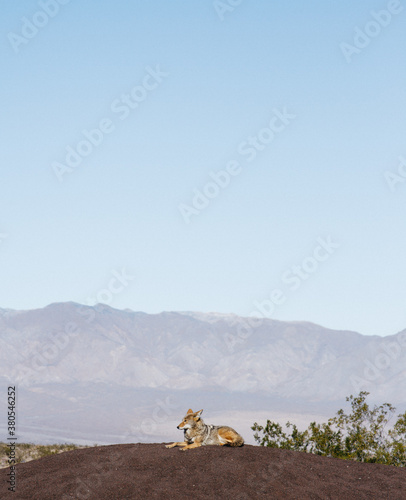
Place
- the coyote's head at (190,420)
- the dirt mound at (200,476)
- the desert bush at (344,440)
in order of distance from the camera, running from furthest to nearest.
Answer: the desert bush at (344,440)
the coyote's head at (190,420)
the dirt mound at (200,476)

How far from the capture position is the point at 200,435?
17.0 m

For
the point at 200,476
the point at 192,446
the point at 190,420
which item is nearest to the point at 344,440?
the point at 192,446

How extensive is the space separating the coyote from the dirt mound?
36 cm

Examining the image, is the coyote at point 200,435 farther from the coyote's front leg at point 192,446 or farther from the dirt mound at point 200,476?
the dirt mound at point 200,476

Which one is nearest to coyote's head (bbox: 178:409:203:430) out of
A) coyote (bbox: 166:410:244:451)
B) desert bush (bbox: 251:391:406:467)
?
coyote (bbox: 166:410:244:451)

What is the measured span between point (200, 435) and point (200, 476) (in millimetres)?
2083

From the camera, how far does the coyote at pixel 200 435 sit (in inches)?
661

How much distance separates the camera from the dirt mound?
14391 mm

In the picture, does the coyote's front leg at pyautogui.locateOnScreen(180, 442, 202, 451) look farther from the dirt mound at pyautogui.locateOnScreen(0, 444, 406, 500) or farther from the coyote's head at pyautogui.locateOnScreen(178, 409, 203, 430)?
the coyote's head at pyautogui.locateOnScreen(178, 409, 203, 430)

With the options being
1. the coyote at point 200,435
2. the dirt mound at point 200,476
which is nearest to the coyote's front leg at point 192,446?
the coyote at point 200,435

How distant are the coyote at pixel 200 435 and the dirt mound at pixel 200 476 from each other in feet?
1.18

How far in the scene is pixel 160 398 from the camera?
19950 centimetres

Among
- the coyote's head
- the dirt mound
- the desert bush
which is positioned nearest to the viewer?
the dirt mound

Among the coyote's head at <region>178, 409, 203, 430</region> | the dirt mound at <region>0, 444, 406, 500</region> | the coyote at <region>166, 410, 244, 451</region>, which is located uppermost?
the coyote's head at <region>178, 409, 203, 430</region>
